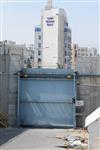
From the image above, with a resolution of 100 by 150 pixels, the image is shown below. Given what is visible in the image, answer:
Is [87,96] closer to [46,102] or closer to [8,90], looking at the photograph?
[46,102]

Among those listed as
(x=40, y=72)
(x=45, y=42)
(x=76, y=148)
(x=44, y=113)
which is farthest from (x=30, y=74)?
(x=45, y=42)

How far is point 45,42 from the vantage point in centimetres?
9094

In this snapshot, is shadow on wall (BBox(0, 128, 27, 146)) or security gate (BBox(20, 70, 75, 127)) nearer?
shadow on wall (BBox(0, 128, 27, 146))

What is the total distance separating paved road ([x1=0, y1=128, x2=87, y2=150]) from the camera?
19312 mm

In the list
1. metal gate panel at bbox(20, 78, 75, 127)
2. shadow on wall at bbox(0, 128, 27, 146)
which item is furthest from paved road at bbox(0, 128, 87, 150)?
metal gate panel at bbox(20, 78, 75, 127)

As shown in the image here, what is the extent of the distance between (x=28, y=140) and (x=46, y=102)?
781 cm

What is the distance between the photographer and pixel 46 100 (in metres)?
29.5

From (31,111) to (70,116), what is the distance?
247 centimetres

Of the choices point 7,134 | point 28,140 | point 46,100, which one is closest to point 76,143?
point 28,140

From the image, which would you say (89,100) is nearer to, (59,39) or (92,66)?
(92,66)

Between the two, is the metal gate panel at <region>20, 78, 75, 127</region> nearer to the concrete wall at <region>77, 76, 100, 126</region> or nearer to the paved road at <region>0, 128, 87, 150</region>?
the concrete wall at <region>77, 76, 100, 126</region>

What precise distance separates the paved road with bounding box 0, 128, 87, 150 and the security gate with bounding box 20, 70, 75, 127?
291cm

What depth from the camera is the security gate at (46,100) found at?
29375mm

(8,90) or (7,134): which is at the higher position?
(8,90)
